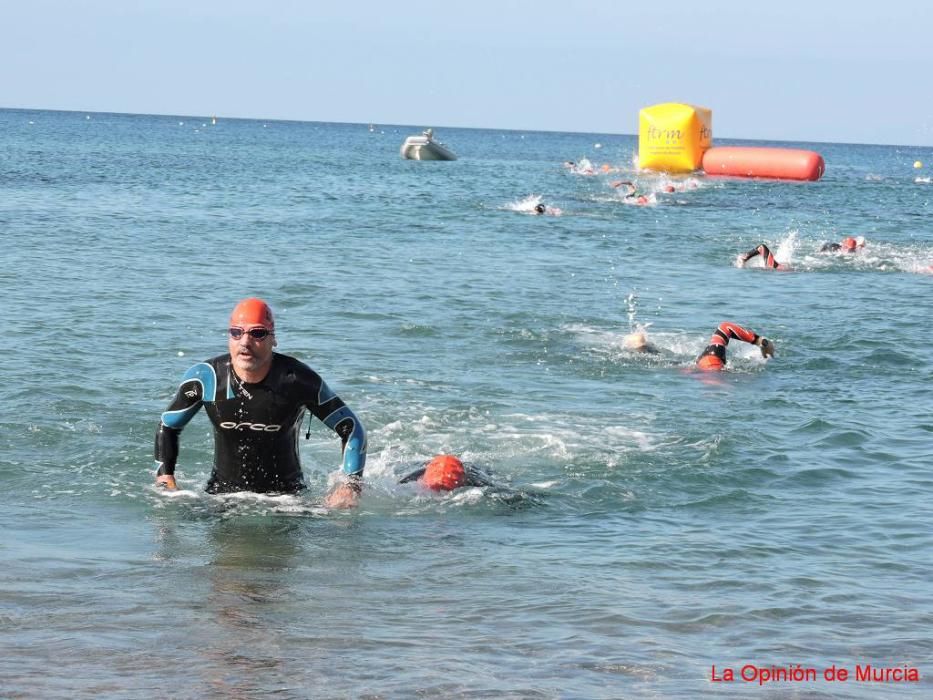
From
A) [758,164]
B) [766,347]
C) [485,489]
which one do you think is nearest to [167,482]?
[485,489]

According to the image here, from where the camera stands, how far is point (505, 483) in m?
9.75

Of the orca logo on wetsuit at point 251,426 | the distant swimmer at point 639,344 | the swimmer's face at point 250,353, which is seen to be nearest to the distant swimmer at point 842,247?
the distant swimmer at point 639,344

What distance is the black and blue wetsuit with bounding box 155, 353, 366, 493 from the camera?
303 inches

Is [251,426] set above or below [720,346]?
above

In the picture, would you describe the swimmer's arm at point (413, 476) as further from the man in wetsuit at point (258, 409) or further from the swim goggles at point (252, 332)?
the swim goggles at point (252, 332)

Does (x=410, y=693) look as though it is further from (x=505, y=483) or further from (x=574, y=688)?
(x=505, y=483)

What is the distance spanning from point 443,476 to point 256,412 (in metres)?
1.90

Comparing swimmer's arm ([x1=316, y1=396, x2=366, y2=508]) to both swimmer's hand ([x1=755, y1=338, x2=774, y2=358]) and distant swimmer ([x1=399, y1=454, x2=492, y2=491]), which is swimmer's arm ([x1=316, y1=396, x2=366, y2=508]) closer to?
distant swimmer ([x1=399, y1=454, x2=492, y2=491])

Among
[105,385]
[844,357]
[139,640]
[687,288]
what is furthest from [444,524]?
[687,288]

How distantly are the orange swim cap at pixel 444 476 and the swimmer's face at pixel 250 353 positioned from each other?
6.49 ft

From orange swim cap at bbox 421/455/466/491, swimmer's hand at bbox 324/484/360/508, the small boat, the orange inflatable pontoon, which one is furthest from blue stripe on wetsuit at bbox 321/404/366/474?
the small boat

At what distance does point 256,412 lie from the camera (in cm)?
775

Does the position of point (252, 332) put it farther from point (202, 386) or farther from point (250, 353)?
point (202, 386)

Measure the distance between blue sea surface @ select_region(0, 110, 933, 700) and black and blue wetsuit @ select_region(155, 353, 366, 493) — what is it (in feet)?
1.47
